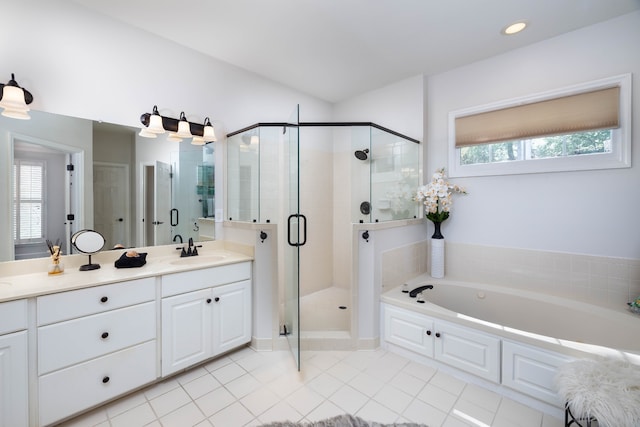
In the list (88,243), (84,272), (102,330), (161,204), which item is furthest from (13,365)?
(161,204)

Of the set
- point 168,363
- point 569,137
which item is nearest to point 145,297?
point 168,363

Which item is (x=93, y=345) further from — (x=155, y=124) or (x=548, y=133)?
(x=548, y=133)

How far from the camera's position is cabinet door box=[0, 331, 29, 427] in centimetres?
137

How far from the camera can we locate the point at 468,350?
1979 millimetres

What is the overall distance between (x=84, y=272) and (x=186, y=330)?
804 mm

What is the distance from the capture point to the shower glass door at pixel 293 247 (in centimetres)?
200

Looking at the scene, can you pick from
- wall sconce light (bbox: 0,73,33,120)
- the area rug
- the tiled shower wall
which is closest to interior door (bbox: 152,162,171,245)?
wall sconce light (bbox: 0,73,33,120)

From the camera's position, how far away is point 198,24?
2137 millimetres

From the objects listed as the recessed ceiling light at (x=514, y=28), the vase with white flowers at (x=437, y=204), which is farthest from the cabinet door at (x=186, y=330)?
the recessed ceiling light at (x=514, y=28)

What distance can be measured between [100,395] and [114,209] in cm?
130

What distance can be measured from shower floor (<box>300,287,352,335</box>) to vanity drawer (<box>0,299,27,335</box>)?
191cm

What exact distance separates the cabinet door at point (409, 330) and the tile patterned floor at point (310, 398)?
150 mm

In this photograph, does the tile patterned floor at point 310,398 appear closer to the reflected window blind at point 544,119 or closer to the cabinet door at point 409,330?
the cabinet door at point 409,330

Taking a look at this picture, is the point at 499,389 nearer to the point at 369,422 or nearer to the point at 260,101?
the point at 369,422
